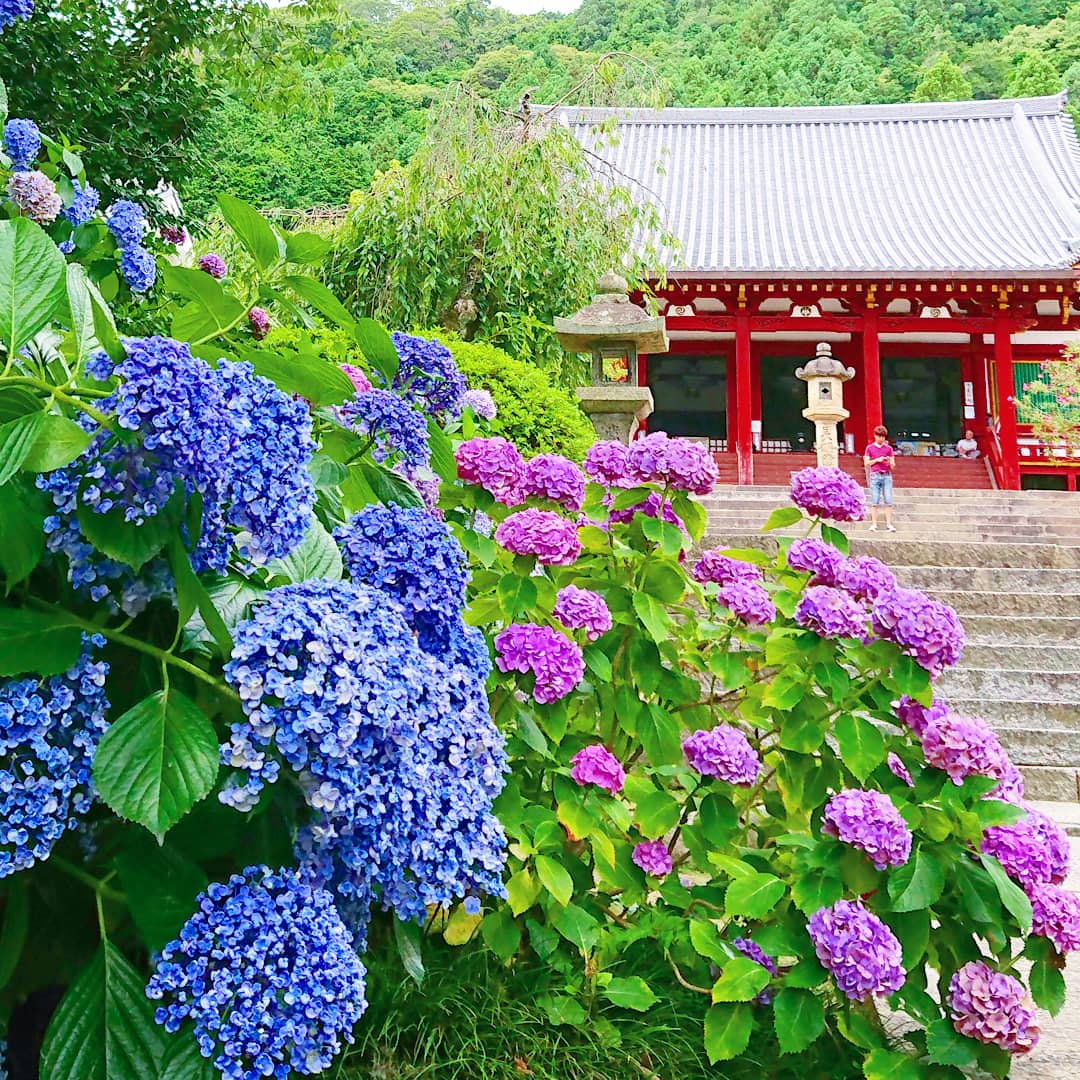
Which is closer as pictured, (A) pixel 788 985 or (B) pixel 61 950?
(B) pixel 61 950

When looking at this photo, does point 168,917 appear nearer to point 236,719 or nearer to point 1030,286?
point 236,719

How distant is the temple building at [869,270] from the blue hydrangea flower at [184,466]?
9.94m

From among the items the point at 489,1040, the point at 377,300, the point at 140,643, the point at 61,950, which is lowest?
the point at 489,1040

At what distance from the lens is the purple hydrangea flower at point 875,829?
135 centimetres

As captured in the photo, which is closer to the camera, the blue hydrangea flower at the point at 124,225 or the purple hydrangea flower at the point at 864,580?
the blue hydrangea flower at the point at 124,225

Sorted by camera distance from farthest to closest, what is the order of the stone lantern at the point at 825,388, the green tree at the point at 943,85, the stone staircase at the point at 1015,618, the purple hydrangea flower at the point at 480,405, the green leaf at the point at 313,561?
the green tree at the point at 943,85
the stone lantern at the point at 825,388
the stone staircase at the point at 1015,618
the purple hydrangea flower at the point at 480,405
the green leaf at the point at 313,561

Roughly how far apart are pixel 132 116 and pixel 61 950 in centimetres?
595

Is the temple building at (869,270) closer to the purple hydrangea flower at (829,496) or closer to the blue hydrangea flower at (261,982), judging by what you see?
the purple hydrangea flower at (829,496)

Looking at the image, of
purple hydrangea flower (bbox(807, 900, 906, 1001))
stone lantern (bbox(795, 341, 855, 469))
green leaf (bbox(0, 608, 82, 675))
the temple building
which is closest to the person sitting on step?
stone lantern (bbox(795, 341, 855, 469))

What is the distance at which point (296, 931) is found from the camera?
729 mm

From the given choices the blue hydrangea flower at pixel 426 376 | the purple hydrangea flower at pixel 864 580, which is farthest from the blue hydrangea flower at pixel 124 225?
the purple hydrangea flower at pixel 864 580

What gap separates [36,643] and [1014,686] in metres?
4.75

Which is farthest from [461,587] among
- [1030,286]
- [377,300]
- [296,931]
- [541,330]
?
[1030,286]

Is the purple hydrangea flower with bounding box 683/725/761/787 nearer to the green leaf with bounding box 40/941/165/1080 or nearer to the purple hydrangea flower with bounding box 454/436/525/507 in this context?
the purple hydrangea flower with bounding box 454/436/525/507
